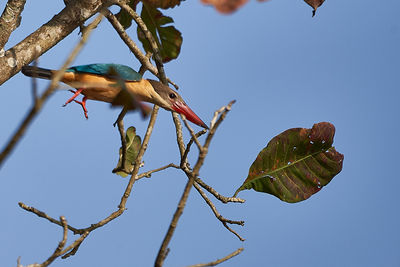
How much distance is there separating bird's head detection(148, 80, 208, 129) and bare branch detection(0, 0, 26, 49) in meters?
0.70

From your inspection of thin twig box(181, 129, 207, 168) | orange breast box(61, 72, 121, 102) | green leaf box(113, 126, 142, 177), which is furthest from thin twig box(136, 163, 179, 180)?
orange breast box(61, 72, 121, 102)

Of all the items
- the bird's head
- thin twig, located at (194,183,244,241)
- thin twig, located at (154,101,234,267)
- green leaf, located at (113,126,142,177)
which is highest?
green leaf, located at (113,126,142,177)

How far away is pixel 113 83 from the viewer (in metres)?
1.78

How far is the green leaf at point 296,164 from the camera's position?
235 centimetres

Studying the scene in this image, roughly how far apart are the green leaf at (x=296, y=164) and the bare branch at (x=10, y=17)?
1.19 m

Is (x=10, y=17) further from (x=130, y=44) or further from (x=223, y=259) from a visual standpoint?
(x=223, y=259)

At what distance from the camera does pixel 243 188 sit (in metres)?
2.43

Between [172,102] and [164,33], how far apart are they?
2.63 ft

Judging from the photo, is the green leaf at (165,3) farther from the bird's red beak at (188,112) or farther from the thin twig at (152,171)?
the thin twig at (152,171)

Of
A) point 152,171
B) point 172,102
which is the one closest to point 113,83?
point 172,102

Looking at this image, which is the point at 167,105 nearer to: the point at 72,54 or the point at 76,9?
the point at 76,9

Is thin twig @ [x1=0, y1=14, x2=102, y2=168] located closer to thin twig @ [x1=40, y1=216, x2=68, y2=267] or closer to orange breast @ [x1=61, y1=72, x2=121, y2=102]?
thin twig @ [x1=40, y1=216, x2=68, y2=267]

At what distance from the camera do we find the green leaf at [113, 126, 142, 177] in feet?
8.46

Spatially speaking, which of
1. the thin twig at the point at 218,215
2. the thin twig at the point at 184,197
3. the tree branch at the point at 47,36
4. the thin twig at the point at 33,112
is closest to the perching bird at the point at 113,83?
the tree branch at the point at 47,36
